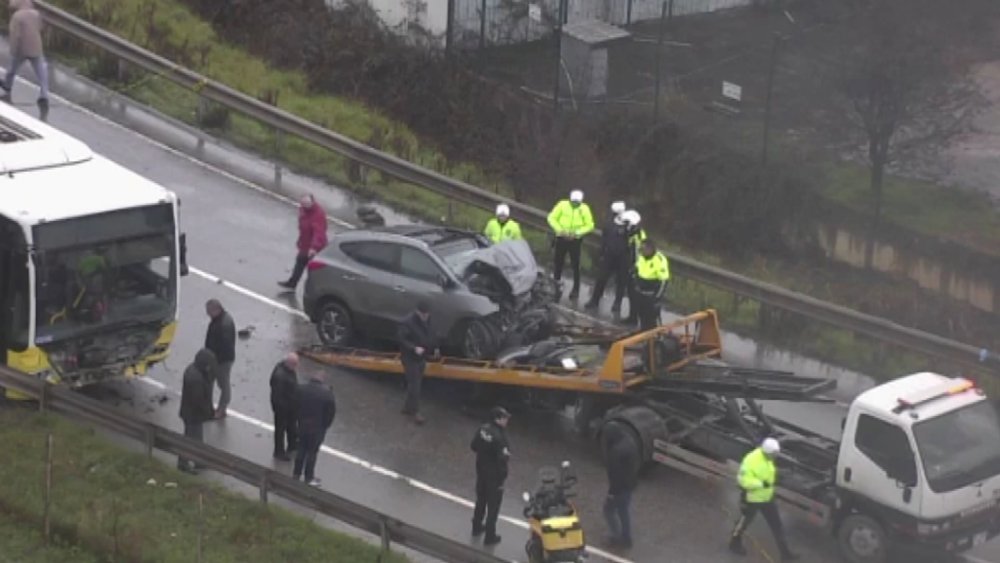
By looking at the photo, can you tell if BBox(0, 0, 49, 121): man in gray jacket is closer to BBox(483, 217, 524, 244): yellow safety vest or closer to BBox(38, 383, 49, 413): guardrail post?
BBox(483, 217, 524, 244): yellow safety vest

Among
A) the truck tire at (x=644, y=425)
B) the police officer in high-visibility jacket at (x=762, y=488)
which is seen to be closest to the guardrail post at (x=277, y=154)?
the truck tire at (x=644, y=425)

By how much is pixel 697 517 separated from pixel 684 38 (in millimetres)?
19896

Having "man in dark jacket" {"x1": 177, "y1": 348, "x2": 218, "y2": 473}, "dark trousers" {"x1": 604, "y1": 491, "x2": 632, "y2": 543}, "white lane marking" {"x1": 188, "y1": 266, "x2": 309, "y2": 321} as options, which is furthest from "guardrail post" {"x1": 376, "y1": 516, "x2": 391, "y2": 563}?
"white lane marking" {"x1": 188, "y1": 266, "x2": 309, "y2": 321}

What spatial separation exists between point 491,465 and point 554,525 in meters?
1.13

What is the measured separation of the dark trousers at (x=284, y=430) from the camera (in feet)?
61.5

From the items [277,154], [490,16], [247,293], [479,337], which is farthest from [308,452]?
[490,16]

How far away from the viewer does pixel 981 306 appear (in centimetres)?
2683

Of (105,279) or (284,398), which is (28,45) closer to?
(105,279)

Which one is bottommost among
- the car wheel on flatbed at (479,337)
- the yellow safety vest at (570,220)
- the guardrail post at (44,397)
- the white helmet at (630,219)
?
the guardrail post at (44,397)

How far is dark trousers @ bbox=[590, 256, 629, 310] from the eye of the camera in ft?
74.8

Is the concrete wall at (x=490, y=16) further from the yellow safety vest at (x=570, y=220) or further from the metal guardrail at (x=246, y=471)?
the metal guardrail at (x=246, y=471)

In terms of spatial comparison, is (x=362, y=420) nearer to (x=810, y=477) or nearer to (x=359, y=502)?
(x=359, y=502)

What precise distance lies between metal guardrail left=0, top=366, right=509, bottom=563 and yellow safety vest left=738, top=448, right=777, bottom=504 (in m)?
2.56

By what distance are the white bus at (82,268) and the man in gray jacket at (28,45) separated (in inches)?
297
